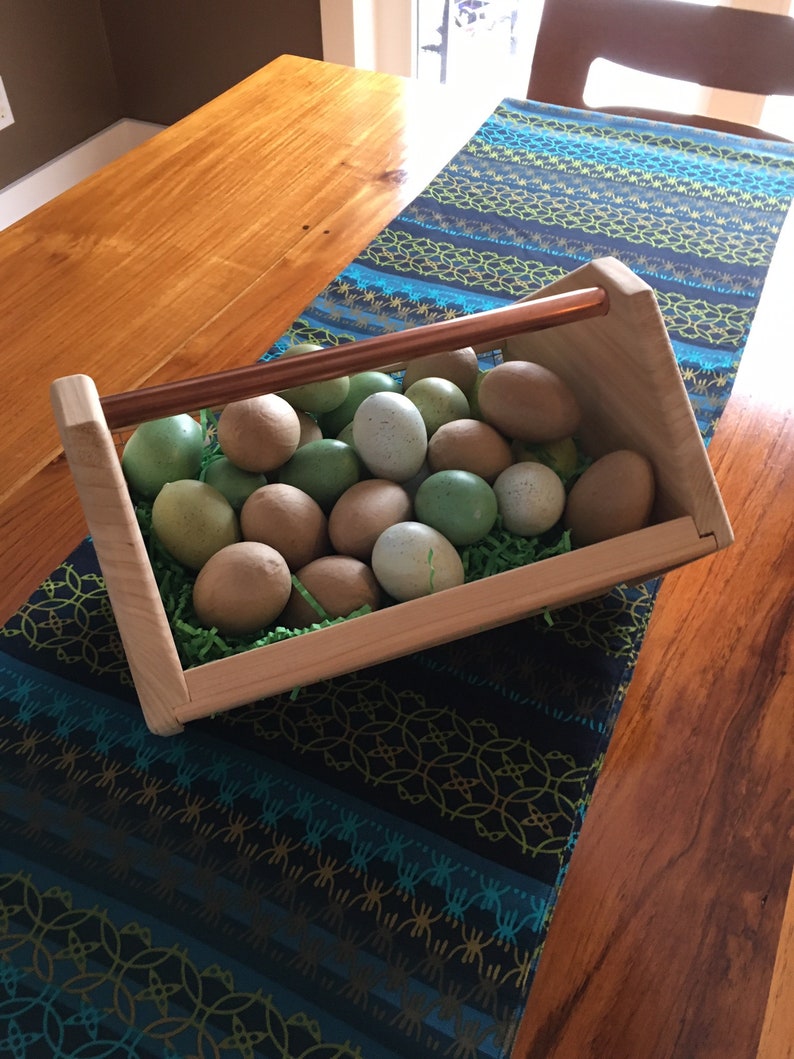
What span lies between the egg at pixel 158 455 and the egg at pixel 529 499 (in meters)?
A: 0.21

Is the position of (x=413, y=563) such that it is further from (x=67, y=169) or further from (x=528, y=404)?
(x=67, y=169)

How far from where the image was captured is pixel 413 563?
516 millimetres

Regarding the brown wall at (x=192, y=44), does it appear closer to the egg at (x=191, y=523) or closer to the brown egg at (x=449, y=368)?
the brown egg at (x=449, y=368)

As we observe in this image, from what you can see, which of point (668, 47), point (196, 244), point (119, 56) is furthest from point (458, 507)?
point (119, 56)

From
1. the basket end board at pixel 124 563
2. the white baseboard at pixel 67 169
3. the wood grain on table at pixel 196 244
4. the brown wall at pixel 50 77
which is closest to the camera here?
the basket end board at pixel 124 563

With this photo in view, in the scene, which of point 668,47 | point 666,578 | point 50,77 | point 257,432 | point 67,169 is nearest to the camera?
point 257,432

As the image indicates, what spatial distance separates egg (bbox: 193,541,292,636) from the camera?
1.65 feet

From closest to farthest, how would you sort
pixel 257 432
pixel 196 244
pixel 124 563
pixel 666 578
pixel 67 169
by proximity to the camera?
1. pixel 124 563
2. pixel 257 432
3. pixel 666 578
4. pixel 196 244
5. pixel 67 169

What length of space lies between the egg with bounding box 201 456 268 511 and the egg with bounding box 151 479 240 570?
0.09 ft

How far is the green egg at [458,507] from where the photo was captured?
55 cm

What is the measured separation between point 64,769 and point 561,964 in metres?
0.32

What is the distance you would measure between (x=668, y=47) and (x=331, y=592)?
1207mm

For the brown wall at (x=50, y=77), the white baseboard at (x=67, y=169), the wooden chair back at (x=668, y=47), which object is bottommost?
the white baseboard at (x=67, y=169)

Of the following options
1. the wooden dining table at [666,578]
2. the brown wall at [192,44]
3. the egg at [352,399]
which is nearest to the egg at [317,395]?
the egg at [352,399]
